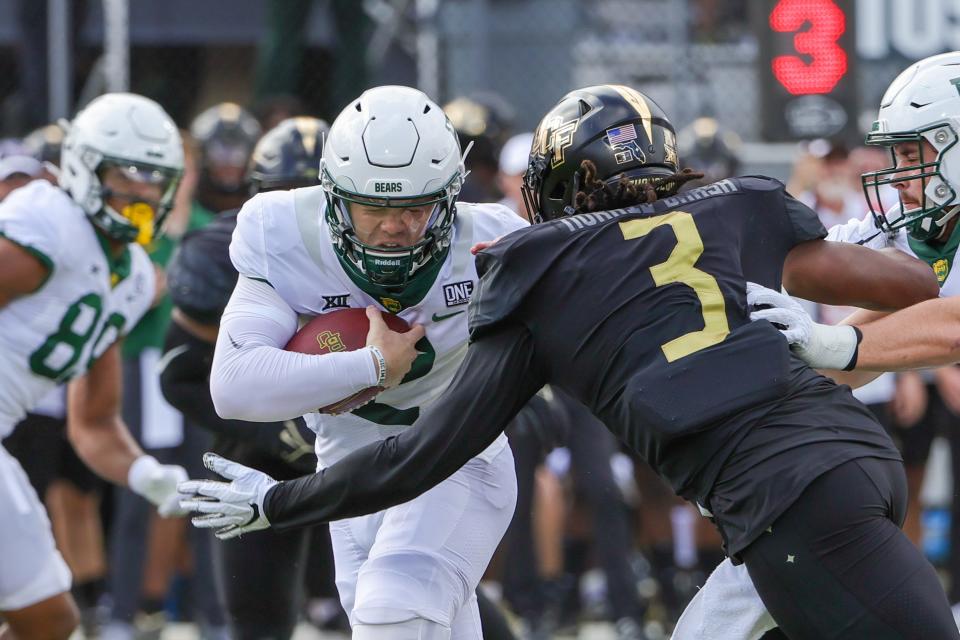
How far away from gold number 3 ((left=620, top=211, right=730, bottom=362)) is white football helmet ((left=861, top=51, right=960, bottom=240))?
921 mm

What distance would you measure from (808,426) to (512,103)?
573 centimetres

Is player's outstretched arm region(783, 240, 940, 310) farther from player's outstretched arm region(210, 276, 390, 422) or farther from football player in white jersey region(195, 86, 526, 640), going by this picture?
player's outstretched arm region(210, 276, 390, 422)

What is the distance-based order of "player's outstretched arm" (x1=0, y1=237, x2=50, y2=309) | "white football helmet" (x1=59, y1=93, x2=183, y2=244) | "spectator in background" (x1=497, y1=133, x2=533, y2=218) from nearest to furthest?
1. "player's outstretched arm" (x1=0, y1=237, x2=50, y2=309)
2. "white football helmet" (x1=59, y1=93, x2=183, y2=244)
3. "spectator in background" (x1=497, y1=133, x2=533, y2=218)

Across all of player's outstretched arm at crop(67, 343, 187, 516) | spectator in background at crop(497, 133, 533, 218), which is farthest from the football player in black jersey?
spectator in background at crop(497, 133, 533, 218)

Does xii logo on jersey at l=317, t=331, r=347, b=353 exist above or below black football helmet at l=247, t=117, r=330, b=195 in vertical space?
below

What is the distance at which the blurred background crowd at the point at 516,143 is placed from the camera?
5.95 metres

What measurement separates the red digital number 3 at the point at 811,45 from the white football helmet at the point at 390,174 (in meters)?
3.95

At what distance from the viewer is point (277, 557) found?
4402 millimetres

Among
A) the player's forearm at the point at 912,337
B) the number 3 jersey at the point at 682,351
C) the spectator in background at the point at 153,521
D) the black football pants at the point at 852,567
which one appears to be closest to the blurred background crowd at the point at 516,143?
the spectator in background at the point at 153,521

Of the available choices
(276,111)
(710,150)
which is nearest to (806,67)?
(710,150)

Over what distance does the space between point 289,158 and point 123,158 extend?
52 centimetres

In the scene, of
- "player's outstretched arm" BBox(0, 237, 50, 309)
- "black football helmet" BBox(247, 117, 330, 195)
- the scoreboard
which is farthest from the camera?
the scoreboard

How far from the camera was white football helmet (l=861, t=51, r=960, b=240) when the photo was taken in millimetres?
3561

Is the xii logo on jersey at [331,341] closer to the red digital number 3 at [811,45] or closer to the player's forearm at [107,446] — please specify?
the player's forearm at [107,446]
